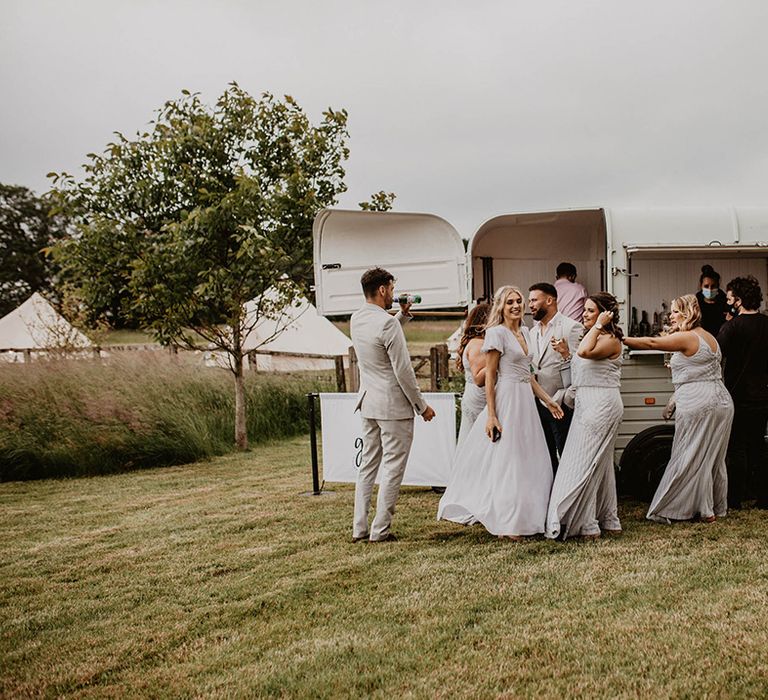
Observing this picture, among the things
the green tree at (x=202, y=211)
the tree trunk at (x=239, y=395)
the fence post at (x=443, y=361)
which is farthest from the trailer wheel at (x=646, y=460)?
the tree trunk at (x=239, y=395)

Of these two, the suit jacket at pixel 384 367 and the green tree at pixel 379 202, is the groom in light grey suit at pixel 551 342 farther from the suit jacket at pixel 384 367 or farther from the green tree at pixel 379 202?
the green tree at pixel 379 202

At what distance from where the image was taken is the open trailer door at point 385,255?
8.49 m

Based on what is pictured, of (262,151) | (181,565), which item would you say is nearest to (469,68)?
(262,151)

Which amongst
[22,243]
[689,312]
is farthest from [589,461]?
[22,243]

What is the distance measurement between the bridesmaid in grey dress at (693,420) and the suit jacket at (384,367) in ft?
6.44

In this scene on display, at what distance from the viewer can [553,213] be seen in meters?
7.95

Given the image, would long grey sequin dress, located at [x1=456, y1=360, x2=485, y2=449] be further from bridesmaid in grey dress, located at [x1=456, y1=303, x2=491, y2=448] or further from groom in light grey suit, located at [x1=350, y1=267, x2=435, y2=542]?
groom in light grey suit, located at [x1=350, y1=267, x2=435, y2=542]

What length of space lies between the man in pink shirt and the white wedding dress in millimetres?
2130

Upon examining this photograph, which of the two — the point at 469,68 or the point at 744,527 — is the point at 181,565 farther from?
the point at 469,68

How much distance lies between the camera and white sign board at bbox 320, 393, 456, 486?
7.95m

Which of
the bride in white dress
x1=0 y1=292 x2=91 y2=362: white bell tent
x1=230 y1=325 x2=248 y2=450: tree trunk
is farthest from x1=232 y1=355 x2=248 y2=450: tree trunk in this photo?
x1=0 y1=292 x2=91 y2=362: white bell tent

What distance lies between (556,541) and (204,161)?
26.8 feet

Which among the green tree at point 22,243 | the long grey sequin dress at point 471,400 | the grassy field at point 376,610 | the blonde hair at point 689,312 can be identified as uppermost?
the green tree at point 22,243

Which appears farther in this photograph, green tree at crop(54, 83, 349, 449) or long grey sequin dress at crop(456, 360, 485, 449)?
green tree at crop(54, 83, 349, 449)
